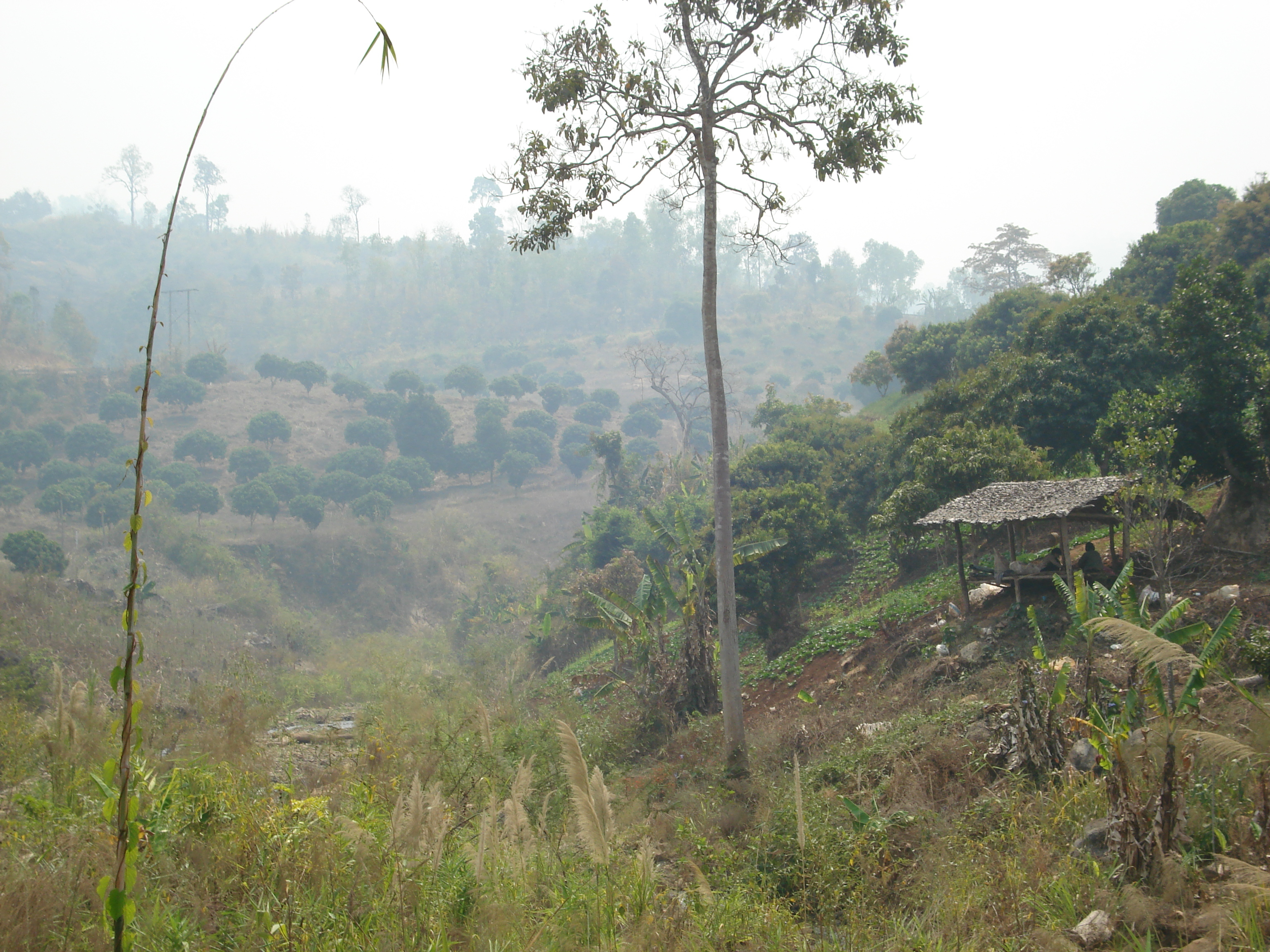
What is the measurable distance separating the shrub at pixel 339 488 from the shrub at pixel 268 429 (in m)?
8.63

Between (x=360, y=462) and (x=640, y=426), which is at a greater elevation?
(x=640, y=426)

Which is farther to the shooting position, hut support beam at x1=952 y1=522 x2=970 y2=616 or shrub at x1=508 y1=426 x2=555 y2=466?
shrub at x1=508 y1=426 x2=555 y2=466

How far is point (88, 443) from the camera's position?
44.8 metres

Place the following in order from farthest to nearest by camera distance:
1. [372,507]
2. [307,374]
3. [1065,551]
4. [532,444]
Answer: [307,374], [532,444], [372,507], [1065,551]

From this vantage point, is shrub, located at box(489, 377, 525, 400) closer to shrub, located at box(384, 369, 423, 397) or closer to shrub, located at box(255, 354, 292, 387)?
shrub, located at box(384, 369, 423, 397)

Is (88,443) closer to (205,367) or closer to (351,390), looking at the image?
(205,367)

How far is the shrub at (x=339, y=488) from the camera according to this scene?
147 ft

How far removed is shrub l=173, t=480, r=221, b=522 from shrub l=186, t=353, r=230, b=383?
17.9 metres

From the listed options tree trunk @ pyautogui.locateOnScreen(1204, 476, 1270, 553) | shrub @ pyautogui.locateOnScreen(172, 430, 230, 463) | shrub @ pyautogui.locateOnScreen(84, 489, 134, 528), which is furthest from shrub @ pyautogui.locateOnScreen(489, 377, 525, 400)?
tree trunk @ pyautogui.locateOnScreen(1204, 476, 1270, 553)

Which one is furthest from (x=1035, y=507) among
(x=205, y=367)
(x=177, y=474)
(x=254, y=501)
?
(x=205, y=367)

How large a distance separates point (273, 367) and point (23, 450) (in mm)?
18799

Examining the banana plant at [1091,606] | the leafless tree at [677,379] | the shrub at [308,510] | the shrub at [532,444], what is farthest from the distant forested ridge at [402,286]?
the banana plant at [1091,606]

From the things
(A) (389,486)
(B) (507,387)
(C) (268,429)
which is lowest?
(A) (389,486)

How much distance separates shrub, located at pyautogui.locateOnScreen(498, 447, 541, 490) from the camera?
5362cm
